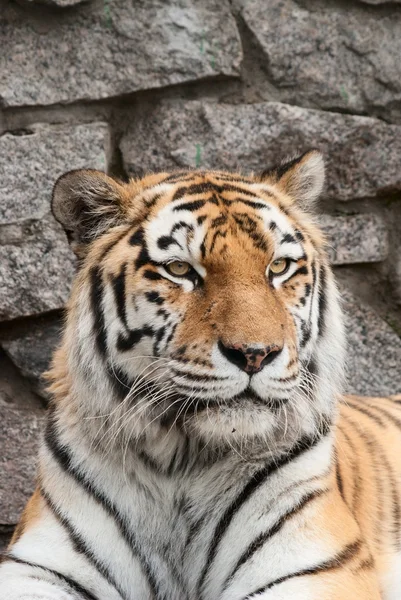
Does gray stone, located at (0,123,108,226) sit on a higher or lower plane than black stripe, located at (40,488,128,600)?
higher

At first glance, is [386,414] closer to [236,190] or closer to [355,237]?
[355,237]

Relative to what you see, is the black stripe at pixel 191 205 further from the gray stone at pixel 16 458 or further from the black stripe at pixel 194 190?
the gray stone at pixel 16 458

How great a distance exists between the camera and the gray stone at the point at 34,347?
109 inches

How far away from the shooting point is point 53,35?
2.72m

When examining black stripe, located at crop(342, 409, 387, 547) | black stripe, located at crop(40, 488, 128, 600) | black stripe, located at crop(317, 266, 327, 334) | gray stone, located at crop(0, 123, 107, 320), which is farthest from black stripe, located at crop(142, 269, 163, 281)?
gray stone, located at crop(0, 123, 107, 320)

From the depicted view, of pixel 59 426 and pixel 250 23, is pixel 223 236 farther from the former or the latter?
pixel 250 23

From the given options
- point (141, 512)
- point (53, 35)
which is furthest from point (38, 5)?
point (141, 512)

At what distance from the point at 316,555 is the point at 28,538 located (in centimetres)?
58

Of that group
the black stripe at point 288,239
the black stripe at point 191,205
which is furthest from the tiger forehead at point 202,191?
the black stripe at point 288,239

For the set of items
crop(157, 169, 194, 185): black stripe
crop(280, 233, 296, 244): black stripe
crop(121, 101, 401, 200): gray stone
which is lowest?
crop(280, 233, 296, 244): black stripe

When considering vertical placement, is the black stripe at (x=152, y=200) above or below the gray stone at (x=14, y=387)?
above

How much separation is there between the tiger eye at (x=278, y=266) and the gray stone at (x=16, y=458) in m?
1.18

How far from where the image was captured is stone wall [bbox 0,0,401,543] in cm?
272

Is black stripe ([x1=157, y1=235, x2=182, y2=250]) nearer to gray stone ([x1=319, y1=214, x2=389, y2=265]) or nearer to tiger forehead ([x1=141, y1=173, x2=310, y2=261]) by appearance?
tiger forehead ([x1=141, y1=173, x2=310, y2=261])
